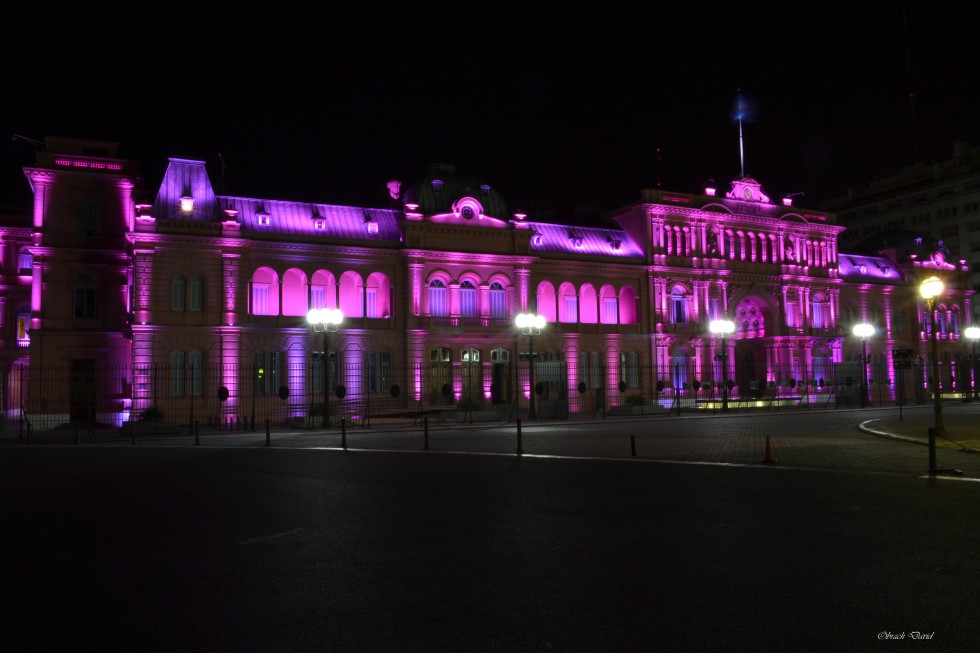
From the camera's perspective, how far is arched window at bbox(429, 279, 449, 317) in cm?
4825

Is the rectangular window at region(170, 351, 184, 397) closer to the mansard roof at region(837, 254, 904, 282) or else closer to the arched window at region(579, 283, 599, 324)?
the arched window at region(579, 283, 599, 324)

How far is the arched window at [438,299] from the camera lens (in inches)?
1900

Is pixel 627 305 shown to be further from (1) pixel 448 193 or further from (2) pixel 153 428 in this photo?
(2) pixel 153 428

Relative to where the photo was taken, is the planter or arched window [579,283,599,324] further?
arched window [579,283,599,324]

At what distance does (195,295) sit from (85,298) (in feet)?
20.6

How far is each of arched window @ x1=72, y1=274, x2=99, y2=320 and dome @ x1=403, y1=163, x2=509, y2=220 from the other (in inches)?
704

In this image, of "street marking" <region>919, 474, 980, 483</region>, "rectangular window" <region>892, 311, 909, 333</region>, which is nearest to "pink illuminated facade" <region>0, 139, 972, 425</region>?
"rectangular window" <region>892, 311, 909, 333</region>

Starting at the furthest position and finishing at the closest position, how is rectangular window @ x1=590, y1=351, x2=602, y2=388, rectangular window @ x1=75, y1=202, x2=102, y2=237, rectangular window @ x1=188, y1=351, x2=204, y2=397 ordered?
rectangular window @ x1=590, y1=351, x2=602, y2=388 → rectangular window @ x1=75, y1=202, x2=102, y2=237 → rectangular window @ x1=188, y1=351, x2=204, y2=397

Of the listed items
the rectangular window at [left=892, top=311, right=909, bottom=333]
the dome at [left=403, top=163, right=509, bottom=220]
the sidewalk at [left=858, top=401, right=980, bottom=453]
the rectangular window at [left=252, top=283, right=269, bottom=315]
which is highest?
the dome at [left=403, top=163, right=509, bottom=220]

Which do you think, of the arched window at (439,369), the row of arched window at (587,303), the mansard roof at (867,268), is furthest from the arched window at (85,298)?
the mansard roof at (867,268)

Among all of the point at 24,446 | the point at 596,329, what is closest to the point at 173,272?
the point at 24,446

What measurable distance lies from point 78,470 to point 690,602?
14.6 metres

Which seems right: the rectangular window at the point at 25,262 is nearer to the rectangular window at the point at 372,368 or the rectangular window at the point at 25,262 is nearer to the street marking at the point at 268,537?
the rectangular window at the point at 372,368

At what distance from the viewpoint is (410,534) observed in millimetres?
9203
